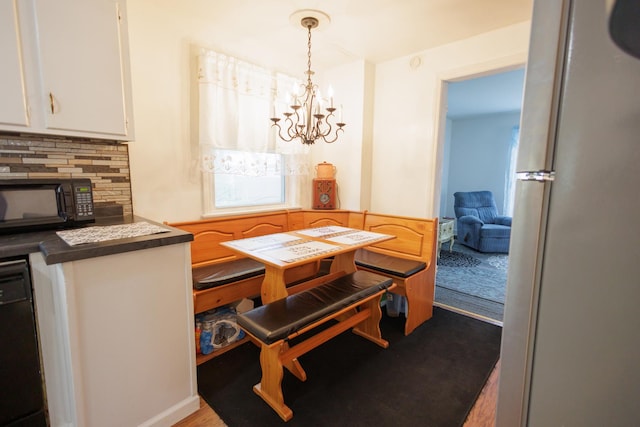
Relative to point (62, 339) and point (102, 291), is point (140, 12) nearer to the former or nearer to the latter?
point (102, 291)

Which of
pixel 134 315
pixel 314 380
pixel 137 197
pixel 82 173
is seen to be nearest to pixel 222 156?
pixel 137 197

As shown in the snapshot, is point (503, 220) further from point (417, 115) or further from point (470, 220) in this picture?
point (417, 115)

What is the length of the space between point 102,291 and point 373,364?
164 cm

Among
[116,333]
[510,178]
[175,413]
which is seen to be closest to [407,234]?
[175,413]

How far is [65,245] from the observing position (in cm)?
118

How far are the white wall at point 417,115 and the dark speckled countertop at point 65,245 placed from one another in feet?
7.25

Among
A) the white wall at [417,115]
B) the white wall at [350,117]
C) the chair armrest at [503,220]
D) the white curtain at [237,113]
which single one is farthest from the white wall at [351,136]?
the chair armrest at [503,220]

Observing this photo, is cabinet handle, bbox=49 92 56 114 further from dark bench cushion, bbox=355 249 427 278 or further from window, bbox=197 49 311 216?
dark bench cushion, bbox=355 249 427 278

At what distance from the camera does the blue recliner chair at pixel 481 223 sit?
4832 mm

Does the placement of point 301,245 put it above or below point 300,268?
above

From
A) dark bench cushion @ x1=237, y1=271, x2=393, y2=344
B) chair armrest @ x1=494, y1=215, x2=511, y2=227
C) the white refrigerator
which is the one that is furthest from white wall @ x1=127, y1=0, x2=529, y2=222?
chair armrest @ x1=494, y1=215, x2=511, y2=227

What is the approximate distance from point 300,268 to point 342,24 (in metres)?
2.15

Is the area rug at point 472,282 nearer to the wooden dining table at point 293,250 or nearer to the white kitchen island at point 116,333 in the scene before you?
the wooden dining table at point 293,250

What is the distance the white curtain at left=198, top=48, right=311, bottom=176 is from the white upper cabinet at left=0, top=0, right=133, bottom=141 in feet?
2.40
